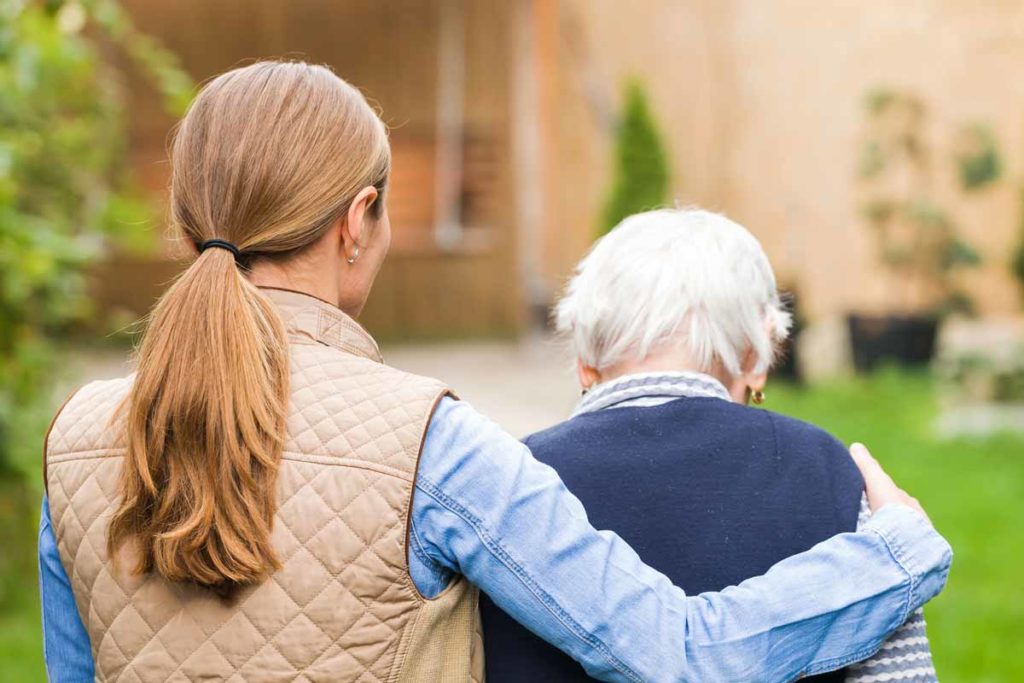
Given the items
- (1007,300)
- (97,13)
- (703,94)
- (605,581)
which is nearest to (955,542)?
(97,13)

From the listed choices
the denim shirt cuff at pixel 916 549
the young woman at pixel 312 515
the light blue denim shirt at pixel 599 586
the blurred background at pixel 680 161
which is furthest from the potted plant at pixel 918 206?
the young woman at pixel 312 515

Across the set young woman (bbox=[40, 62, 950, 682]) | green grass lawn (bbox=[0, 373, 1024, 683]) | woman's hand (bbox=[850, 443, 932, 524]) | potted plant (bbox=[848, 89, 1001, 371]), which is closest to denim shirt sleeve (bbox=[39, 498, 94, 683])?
young woman (bbox=[40, 62, 950, 682])

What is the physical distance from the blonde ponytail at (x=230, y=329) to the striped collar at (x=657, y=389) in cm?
48

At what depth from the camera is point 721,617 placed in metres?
1.51

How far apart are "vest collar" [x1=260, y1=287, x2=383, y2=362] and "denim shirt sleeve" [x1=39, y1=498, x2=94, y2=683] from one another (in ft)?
1.35

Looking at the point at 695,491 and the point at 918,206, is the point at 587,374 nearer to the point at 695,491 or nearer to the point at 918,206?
the point at 695,491

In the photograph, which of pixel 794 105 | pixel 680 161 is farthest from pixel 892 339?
pixel 680 161

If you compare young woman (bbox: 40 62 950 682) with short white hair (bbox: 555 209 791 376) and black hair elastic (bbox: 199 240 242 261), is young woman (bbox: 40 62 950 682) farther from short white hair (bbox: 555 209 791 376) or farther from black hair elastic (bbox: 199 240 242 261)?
short white hair (bbox: 555 209 791 376)

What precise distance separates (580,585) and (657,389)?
43 cm

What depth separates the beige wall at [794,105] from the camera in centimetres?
1281

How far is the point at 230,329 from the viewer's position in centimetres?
145

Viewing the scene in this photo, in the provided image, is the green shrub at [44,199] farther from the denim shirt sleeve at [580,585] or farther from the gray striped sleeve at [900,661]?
the gray striped sleeve at [900,661]

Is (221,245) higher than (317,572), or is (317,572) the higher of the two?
(221,245)

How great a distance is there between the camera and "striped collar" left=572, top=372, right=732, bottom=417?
180 centimetres
